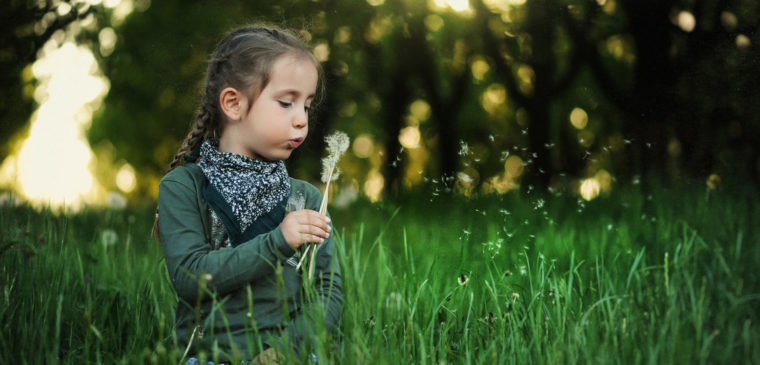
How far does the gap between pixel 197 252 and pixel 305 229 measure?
0.37m

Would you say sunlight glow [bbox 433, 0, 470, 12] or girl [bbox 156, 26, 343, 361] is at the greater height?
sunlight glow [bbox 433, 0, 470, 12]

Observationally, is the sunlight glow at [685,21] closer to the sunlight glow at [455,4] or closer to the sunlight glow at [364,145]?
the sunlight glow at [455,4]

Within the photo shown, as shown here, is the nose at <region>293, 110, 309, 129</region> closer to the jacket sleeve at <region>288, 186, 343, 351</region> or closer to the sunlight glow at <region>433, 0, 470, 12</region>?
the jacket sleeve at <region>288, 186, 343, 351</region>

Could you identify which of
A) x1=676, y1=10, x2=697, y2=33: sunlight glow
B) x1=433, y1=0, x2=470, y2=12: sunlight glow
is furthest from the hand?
x1=433, y1=0, x2=470, y2=12: sunlight glow

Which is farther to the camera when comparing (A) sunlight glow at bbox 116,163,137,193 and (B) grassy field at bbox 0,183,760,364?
(A) sunlight glow at bbox 116,163,137,193

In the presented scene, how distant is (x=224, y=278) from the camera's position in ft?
6.86

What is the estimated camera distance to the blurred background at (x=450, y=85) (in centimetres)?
461

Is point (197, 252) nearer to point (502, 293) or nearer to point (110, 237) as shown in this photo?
point (502, 293)

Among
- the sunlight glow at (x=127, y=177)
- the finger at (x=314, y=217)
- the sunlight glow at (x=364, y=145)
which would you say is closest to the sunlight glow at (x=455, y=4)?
the sunlight glow at (x=364, y=145)

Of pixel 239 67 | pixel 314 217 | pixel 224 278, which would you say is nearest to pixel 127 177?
pixel 239 67

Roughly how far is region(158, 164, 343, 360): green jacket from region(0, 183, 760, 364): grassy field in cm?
15

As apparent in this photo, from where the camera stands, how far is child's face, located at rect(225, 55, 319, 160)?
2.26 m

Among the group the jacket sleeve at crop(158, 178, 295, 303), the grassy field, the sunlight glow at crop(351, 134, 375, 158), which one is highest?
the jacket sleeve at crop(158, 178, 295, 303)

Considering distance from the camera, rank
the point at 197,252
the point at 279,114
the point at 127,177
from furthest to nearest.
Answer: the point at 127,177
the point at 279,114
the point at 197,252
